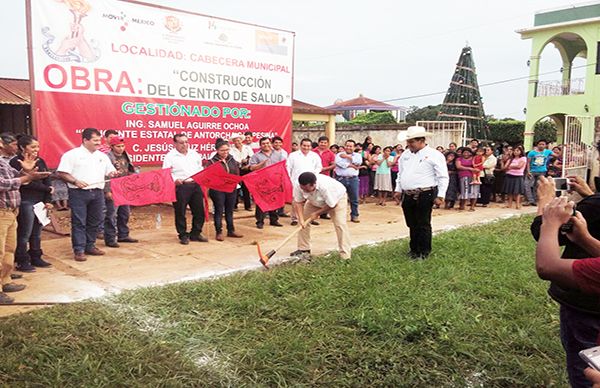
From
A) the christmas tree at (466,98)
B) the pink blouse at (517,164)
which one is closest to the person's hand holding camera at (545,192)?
the pink blouse at (517,164)

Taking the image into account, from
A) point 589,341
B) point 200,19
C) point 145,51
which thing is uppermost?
point 200,19

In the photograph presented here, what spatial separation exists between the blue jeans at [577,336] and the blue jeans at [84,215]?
215 inches

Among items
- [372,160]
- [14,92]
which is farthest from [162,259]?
[14,92]

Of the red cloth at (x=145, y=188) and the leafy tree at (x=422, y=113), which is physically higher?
the leafy tree at (x=422, y=113)

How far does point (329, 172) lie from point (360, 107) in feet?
80.1

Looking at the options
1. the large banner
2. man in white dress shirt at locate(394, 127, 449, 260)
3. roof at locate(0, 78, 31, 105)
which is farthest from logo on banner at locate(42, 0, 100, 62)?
man in white dress shirt at locate(394, 127, 449, 260)

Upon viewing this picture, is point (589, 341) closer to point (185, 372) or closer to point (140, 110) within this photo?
point (185, 372)

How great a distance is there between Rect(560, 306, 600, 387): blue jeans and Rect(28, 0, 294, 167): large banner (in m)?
7.47

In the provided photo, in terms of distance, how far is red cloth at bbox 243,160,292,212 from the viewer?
794 cm

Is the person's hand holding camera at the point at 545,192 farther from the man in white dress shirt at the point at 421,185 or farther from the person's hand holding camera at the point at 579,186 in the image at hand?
the man in white dress shirt at the point at 421,185

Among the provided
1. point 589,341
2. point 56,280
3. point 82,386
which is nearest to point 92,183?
point 56,280

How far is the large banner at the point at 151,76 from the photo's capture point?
7.68m

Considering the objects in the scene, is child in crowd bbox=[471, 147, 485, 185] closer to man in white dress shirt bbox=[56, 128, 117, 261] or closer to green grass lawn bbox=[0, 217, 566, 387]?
green grass lawn bbox=[0, 217, 566, 387]

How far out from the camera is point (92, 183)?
6270 millimetres
